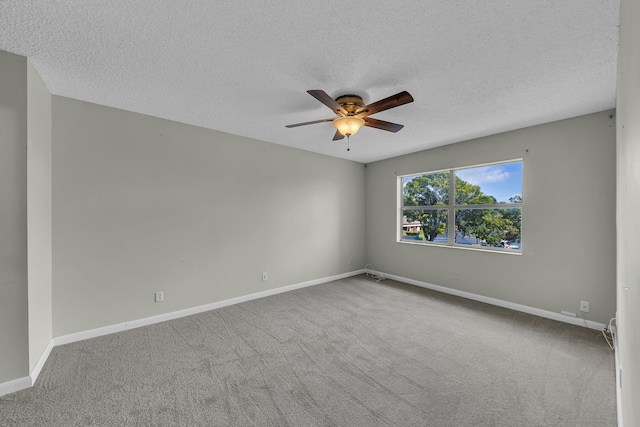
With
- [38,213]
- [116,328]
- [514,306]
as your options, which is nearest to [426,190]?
[514,306]

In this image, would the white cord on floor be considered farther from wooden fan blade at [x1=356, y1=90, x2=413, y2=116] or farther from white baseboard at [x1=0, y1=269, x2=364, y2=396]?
wooden fan blade at [x1=356, y1=90, x2=413, y2=116]

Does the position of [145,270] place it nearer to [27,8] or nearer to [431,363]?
[27,8]

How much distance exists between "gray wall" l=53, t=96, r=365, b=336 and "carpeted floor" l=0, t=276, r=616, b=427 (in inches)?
17.5

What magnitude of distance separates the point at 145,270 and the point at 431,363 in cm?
314

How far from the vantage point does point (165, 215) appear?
313 cm

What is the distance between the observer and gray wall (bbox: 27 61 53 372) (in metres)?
2.00

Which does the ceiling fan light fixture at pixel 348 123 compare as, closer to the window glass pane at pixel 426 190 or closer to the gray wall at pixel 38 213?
the gray wall at pixel 38 213

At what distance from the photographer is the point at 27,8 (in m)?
1.46

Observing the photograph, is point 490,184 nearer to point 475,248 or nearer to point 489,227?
point 489,227

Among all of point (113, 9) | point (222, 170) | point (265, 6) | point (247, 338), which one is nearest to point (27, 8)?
point (113, 9)

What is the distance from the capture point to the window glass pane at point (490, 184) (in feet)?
11.7

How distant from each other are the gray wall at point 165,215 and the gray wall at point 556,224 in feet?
8.41

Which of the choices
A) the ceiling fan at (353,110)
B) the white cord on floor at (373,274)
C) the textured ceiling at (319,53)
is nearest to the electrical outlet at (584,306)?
the textured ceiling at (319,53)

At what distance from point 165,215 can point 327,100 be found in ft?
7.84
